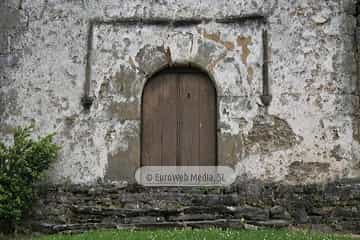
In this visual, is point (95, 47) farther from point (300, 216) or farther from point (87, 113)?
point (300, 216)

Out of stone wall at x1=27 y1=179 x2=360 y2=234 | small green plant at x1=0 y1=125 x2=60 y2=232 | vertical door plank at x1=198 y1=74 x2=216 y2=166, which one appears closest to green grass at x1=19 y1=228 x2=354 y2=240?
stone wall at x1=27 y1=179 x2=360 y2=234

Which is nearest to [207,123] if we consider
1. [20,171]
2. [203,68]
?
[203,68]

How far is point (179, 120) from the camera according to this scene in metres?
11.7

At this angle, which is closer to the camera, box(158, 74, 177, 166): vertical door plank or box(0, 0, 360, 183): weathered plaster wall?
box(0, 0, 360, 183): weathered plaster wall

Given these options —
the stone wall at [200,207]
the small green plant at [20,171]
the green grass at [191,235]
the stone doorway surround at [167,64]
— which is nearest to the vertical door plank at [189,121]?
the stone doorway surround at [167,64]

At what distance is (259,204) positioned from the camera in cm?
1045

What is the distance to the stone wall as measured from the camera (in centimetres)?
934

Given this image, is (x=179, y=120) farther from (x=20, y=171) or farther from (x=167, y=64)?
(x=20, y=171)

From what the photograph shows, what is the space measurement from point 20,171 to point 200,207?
2969mm

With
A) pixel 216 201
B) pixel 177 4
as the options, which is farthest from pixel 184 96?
pixel 216 201

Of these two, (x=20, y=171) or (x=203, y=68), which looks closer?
(x=20, y=171)

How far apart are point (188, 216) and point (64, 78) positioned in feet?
12.8

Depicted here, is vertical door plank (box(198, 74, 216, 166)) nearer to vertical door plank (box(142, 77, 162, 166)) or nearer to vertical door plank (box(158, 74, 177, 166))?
vertical door plank (box(158, 74, 177, 166))

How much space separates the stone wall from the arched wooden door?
30.7 inches
